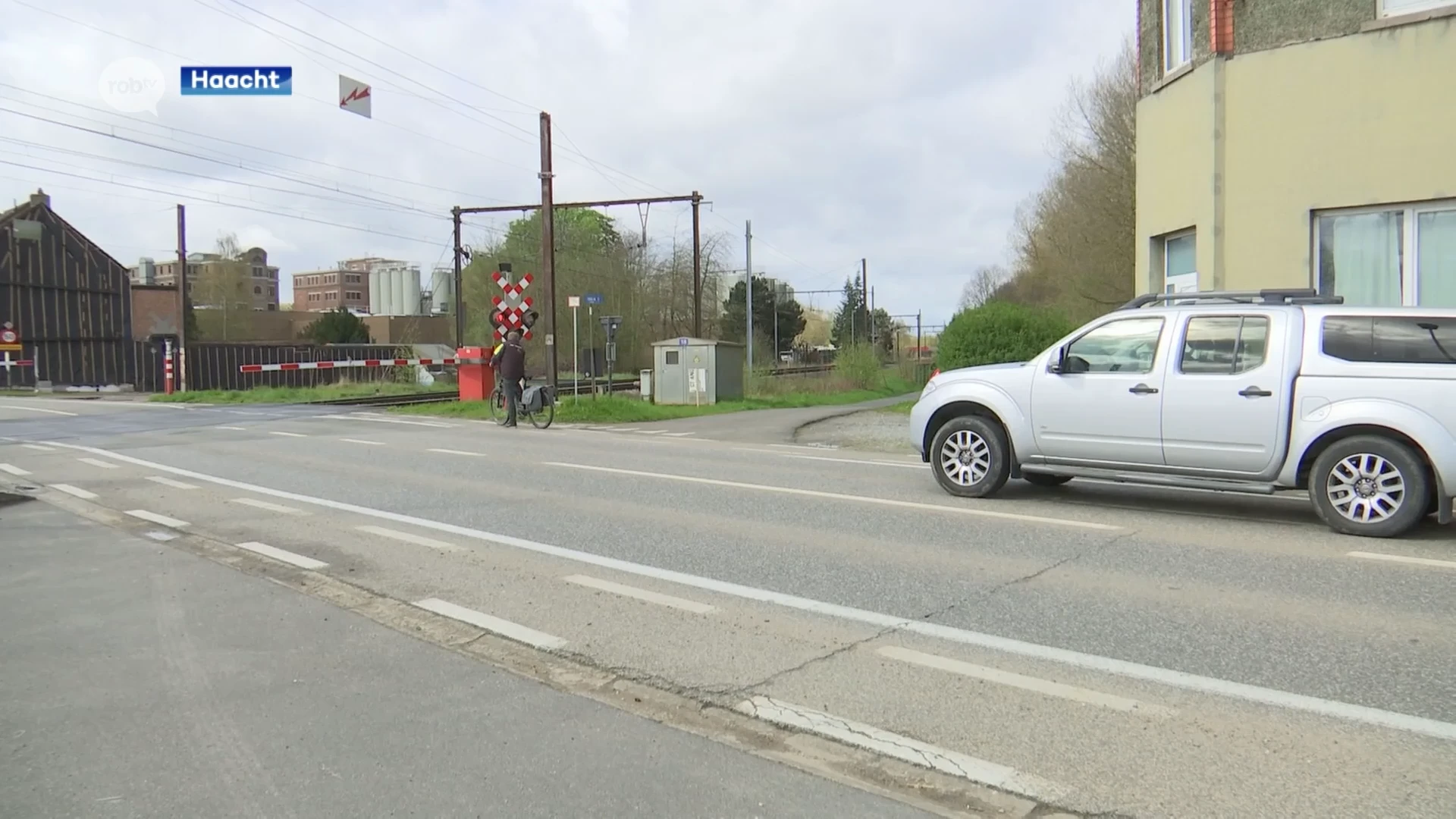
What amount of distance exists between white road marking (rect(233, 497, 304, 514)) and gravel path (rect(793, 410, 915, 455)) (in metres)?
8.61

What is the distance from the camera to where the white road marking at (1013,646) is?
4099 mm

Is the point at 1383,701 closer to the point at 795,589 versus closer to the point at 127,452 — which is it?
the point at 795,589

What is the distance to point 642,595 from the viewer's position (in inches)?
244

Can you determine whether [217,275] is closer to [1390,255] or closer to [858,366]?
[858,366]

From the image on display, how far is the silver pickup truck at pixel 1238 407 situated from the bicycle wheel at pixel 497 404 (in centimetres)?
1271

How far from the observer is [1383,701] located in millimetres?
4254

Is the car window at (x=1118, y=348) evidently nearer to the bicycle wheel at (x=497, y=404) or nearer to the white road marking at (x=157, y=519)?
the white road marking at (x=157, y=519)

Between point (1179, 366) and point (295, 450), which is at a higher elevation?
point (1179, 366)

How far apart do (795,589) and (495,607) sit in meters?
1.81

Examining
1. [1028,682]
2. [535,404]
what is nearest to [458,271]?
[535,404]

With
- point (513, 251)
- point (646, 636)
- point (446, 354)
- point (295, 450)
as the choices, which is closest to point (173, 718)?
point (646, 636)

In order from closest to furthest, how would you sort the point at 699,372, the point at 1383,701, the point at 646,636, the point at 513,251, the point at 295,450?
the point at 1383,701 → the point at 646,636 → the point at 295,450 → the point at 699,372 → the point at 513,251

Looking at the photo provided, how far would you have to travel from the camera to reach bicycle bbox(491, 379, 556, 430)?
19.4 metres

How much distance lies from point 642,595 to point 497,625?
96 centimetres
